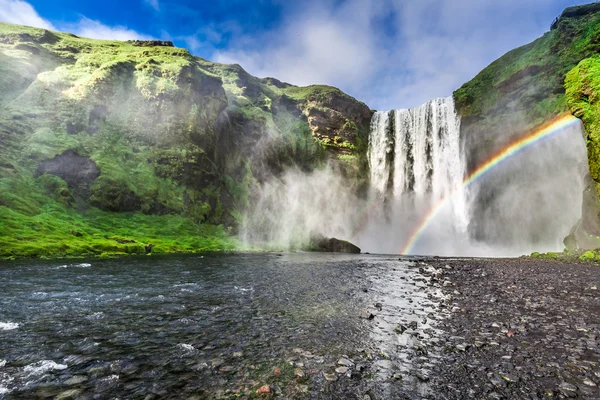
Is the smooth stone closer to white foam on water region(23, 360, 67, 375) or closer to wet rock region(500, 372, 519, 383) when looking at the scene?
wet rock region(500, 372, 519, 383)

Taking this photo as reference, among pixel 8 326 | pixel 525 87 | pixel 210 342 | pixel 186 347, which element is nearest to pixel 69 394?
pixel 186 347

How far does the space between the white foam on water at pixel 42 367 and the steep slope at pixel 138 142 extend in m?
38.2

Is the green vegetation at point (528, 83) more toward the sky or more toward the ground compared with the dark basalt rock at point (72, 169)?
more toward the sky

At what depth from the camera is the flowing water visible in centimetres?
630

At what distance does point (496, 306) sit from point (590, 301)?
A: 4673 mm

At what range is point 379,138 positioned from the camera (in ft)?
336

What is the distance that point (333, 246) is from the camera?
250 ft

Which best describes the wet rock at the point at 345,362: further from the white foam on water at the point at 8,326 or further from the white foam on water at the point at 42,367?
the white foam on water at the point at 8,326

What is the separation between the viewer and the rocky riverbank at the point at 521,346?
6.03 m

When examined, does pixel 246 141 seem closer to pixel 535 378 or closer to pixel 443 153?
pixel 443 153

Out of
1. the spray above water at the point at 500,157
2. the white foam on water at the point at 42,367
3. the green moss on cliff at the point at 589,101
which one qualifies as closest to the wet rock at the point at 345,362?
the white foam on water at the point at 42,367

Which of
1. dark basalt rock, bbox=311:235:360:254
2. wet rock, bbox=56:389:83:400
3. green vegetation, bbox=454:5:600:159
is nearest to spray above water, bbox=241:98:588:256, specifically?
green vegetation, bbox=454:5:600:159

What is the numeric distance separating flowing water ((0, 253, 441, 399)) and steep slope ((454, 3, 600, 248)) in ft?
165

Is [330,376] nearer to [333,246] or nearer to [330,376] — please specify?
[330,376]
